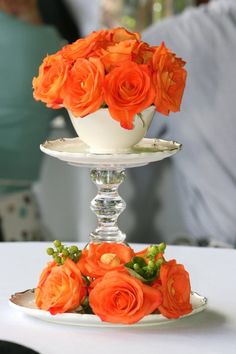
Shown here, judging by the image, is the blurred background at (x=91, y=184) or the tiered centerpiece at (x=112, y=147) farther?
the blurred background at (x=91, y=184)

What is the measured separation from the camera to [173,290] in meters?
0.84

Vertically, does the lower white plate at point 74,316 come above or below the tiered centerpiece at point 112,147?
below

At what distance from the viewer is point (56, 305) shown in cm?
83

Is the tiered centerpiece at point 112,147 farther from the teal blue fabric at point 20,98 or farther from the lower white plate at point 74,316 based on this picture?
the teal blue fabric at point 20,98

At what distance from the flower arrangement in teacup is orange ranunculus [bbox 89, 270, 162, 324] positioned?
0.12 metres

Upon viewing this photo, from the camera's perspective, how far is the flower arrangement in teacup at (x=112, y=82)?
817 millimetres

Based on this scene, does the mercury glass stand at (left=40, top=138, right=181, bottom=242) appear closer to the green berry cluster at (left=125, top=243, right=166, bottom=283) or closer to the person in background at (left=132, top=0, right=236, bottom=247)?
the green berry cluster at (left=125, top=243, right=166, bottom=283)

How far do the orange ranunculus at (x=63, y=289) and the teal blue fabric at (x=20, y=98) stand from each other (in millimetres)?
1401

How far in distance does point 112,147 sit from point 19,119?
55.4 inches

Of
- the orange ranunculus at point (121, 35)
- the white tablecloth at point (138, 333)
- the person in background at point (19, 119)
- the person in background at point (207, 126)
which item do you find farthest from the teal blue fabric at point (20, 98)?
the orange ranunculus at point (121, 35)

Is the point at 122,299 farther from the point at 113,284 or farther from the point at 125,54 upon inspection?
the point at 125,54

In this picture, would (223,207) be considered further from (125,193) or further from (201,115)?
(125,193)

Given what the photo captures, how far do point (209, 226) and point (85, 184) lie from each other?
0.57 m

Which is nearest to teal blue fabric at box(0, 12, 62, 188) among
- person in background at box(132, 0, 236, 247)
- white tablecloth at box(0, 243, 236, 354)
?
person in background at box(132, 0, 236, 247)
